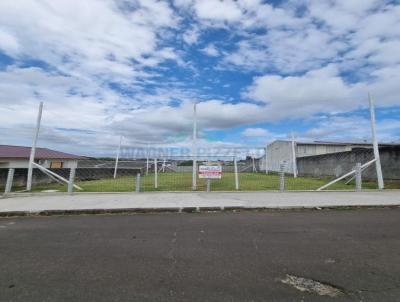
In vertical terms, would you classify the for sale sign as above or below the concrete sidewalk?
above

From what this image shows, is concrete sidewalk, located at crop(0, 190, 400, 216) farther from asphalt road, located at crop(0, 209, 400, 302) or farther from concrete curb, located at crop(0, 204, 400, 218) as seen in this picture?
asphalt road, located at crop(0, 209, 400, 302)

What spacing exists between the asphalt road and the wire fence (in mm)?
6019

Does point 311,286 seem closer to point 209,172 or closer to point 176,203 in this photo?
point 176,203

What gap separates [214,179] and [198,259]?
15.4 meters

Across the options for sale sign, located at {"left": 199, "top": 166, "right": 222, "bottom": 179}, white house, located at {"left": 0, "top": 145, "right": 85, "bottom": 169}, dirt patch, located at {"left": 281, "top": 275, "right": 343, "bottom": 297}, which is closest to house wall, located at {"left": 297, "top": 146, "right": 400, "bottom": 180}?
for sale sign, located at {"left": 199, "top": 166, "right": 222, "bottom": 179}

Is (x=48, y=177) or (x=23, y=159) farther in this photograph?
(x=23, y=159)

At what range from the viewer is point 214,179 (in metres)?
19.8

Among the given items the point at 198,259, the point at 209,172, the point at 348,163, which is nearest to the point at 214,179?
the point at 209,172

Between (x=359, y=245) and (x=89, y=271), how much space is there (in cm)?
421

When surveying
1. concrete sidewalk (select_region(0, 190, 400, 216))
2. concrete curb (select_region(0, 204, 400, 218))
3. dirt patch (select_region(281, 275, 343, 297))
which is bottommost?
dirt patch (select_region(281, 275, 343, 297))

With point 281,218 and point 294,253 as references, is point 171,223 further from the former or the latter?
point 294,253

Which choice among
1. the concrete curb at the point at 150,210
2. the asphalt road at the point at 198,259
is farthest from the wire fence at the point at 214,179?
the asphalt road at the point at 198,259

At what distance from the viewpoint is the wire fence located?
45.7 ft

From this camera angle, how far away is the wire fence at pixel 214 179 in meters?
13.9
